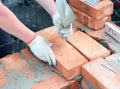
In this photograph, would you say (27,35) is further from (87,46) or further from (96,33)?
(96,33)

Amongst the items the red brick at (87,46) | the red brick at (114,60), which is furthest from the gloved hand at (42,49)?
the red brick at (114,60)

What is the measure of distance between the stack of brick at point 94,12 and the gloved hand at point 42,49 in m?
0.49

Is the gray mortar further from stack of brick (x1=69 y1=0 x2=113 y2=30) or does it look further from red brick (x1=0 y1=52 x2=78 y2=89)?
stack of brick (x1=69 y1=0 x2=113 y2=30)

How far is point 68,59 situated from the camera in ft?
5.89

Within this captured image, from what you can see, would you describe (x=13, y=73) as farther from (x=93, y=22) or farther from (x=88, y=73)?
(x=93, y=22)

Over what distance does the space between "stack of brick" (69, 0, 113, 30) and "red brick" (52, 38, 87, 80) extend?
34cm

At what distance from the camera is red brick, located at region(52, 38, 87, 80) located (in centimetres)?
174

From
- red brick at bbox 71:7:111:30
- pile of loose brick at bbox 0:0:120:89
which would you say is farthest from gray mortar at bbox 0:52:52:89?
red brick at bbox 71:7:111:30

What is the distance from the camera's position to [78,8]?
7.28ft

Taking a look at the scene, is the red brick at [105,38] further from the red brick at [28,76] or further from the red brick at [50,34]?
the red brick at [28,76]

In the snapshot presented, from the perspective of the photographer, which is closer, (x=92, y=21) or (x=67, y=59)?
(x=67, y=59)

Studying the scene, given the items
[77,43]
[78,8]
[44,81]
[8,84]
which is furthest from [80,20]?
[8,84]

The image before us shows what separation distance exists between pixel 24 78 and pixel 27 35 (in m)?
0.29

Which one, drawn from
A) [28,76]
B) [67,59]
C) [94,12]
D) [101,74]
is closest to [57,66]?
[67,59]
